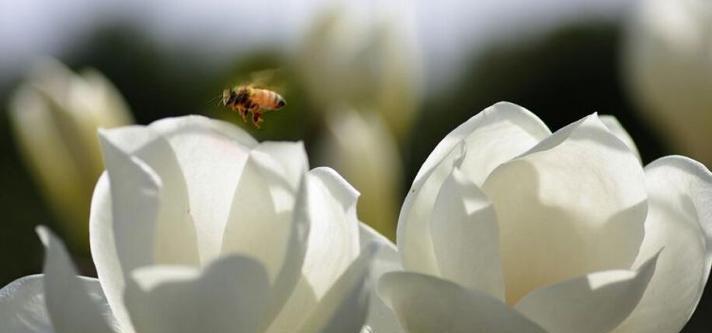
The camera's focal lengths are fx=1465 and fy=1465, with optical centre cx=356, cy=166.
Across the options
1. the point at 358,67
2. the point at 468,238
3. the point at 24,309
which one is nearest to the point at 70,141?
the point at 358,67

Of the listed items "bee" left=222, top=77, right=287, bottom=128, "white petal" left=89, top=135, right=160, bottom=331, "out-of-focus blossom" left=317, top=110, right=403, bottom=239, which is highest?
"white petal" left=89, top=135, right=160, bottom=331

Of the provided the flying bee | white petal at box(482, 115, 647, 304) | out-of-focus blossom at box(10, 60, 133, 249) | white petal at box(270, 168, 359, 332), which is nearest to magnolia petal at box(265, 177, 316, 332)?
white petal at box(270, 168, 359, 332)

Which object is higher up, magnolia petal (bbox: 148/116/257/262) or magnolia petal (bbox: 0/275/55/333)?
magnolia petal (bbox: 148/116/257/262)

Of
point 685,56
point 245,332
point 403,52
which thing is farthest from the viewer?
point 403,52

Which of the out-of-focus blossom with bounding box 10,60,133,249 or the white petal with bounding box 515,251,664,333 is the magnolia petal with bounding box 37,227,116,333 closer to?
the white petal with bounding box 515,251,664,333

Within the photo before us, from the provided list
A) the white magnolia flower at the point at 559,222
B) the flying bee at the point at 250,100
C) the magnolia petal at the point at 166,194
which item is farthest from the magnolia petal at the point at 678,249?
the flying bee at the point at 250,100

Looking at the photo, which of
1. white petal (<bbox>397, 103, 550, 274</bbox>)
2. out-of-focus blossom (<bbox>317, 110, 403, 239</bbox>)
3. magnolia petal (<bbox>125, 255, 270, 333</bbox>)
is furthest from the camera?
out-of-focus blossom (<bbox>317, 110, 403, 239</bbox>)

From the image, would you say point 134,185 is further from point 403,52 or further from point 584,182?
point 403,52

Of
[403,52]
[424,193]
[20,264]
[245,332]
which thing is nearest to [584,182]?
[424,193]
